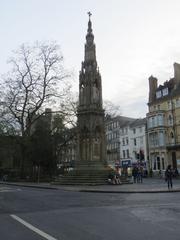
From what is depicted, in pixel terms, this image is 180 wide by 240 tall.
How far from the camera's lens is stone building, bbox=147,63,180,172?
219 feet

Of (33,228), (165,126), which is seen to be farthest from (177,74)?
(33,228)

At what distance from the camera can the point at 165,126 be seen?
226 ft

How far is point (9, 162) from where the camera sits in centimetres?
7625

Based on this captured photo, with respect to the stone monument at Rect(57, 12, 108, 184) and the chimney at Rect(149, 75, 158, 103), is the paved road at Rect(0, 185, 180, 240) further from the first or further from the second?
the chimney at Rect(149, 75, 158, 103)

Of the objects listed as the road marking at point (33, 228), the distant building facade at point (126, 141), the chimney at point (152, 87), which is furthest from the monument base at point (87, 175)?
the chimney at point (152, 87)

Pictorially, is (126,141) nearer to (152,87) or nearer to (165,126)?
(152,87)

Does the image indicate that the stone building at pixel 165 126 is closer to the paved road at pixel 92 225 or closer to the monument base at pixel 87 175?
the monument base at pixel 87 175

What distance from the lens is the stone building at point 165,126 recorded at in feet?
219

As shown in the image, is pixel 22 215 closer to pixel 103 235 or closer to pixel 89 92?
pixel 103 235

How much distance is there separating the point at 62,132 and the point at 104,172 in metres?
20.1

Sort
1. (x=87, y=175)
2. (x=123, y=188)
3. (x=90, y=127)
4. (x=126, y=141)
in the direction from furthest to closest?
1. (x=126, y=141)
2. (x=90, y=127)
3. (x=87, y=175)
4. (x=123, y=188)

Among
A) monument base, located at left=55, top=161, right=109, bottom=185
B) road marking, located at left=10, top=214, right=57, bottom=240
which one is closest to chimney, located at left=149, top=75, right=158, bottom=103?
monument base, located at left=55, top=161, right=109, bottom=185

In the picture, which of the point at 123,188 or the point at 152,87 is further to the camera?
the point at 152,87

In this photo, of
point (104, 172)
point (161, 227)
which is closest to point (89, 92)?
point (104, 172)
